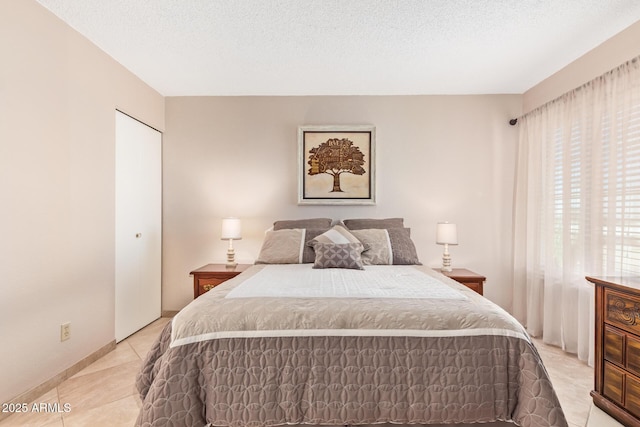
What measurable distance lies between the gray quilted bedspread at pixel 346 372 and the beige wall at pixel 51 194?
1216mm

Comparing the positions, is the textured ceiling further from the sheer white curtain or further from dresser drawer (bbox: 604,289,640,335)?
dresser drawer (bbox: 604,289,640,335)

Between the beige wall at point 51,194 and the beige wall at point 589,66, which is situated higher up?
the beige wall at point 589,66

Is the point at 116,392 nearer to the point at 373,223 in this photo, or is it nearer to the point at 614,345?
the point at 373,223

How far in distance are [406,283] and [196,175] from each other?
262 cm

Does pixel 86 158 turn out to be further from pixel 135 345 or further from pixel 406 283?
pixel 406 283

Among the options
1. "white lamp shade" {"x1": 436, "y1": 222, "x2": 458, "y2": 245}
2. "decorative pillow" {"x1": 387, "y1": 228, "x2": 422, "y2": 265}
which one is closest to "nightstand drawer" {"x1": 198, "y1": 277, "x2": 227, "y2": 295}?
"decorative pillow" {"x1": 387, "y1": 228, "x2": 422, "y2": 265}

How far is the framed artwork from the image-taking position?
135 inches

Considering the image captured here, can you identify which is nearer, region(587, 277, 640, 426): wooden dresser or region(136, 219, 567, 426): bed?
region(136, 219, 567, 426): bed

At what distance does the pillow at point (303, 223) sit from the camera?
3141mm

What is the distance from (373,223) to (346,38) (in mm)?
1655

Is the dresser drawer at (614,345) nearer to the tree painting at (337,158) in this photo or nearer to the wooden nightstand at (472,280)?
the wooden nightstand at (472,280)

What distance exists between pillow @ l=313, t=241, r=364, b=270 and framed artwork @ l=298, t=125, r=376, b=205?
0.92 metres

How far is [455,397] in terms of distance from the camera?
4.41 ft

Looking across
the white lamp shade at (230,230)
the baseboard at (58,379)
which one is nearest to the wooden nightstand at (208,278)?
the white lamp shade at (230,230)
